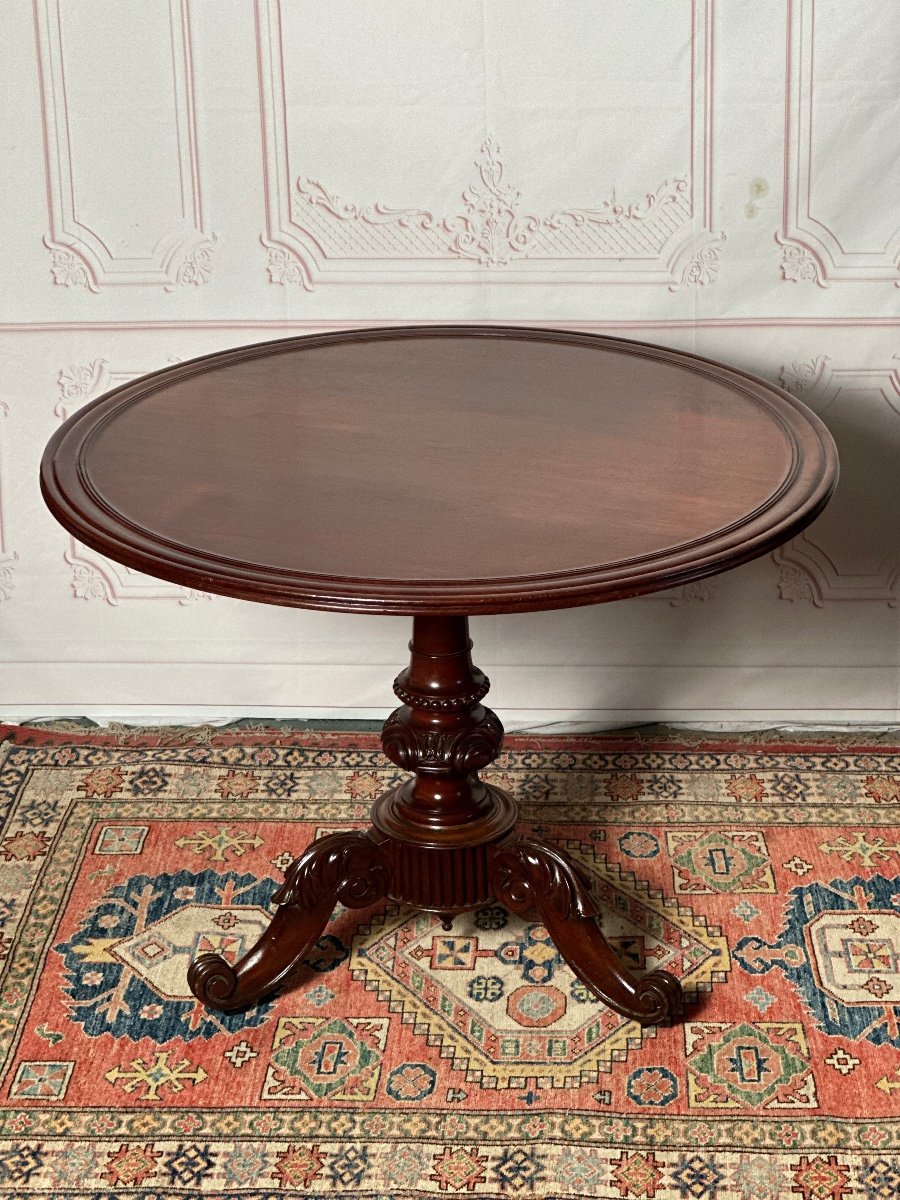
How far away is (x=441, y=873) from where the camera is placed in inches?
90.8

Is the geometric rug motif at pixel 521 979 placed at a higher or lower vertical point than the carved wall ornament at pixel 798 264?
lower

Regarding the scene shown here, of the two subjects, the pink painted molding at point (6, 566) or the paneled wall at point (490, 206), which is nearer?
the paneled wall at point (490, 206)

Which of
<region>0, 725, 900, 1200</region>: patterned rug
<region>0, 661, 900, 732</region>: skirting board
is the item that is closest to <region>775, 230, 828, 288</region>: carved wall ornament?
<region>0, 661, 900, 732</region>: skirting board

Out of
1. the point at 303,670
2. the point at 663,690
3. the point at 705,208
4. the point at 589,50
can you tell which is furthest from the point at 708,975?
the point at 589,50

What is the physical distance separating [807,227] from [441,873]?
150 cm

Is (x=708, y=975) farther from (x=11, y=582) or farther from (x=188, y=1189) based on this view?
(x=11, y=582)

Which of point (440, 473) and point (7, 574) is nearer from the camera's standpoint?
point (440, 473)

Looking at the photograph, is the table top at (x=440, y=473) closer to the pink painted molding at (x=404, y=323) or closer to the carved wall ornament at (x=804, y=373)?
the pink painted molding at (x=404, y=323)

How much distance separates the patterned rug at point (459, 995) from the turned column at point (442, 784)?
0.21 m

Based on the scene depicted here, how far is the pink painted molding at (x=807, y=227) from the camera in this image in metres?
2.71

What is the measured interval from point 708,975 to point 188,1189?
930 millimetres

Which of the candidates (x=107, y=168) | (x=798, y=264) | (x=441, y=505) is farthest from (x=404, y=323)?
(x=441, y=505)

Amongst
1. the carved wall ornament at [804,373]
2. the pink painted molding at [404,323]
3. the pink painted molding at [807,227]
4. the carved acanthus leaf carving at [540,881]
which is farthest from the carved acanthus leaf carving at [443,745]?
the pink painted molding at [807,227]

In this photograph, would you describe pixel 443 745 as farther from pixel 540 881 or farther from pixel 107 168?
pixel 107 168
